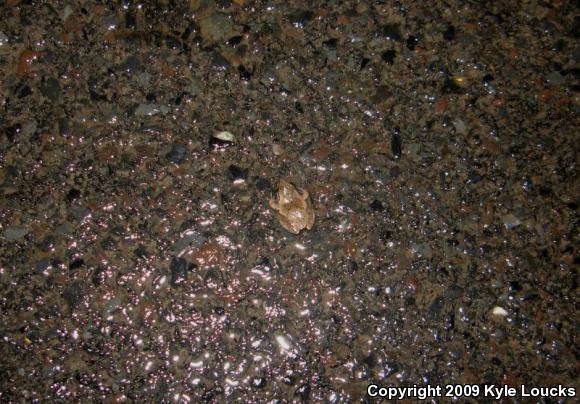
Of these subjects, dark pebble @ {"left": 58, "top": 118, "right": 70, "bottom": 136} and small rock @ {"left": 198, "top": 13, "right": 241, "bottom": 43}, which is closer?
dark pebble @ {"left": 58, "top": 118, "right": 70, "bottom": 136}

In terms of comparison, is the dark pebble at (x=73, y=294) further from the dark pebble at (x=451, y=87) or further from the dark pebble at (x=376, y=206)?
the dark pebble at (x=451, y=87)

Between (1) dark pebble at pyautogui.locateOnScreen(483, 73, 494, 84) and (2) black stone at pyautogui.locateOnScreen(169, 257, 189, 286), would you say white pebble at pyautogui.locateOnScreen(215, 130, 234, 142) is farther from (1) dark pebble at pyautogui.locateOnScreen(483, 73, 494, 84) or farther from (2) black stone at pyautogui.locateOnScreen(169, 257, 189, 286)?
(1) dark pebble at pyautogui.locateOnScreen(483, 73, 494, 84)

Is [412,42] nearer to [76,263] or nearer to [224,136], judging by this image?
[224,136]

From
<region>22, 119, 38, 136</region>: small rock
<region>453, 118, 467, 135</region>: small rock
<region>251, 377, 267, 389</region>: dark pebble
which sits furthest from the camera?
<region>453, 118, 467, 135</region>: small rock

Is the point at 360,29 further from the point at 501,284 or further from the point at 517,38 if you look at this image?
the point at 501,284

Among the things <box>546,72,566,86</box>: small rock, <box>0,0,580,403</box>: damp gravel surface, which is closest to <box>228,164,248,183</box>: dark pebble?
<box>0,0,580,403</box>: damp gravel surface

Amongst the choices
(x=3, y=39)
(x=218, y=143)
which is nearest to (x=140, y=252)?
(x=218, y=143)

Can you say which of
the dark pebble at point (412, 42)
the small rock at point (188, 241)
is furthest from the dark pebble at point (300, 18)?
the small rock at point (188, 241)
